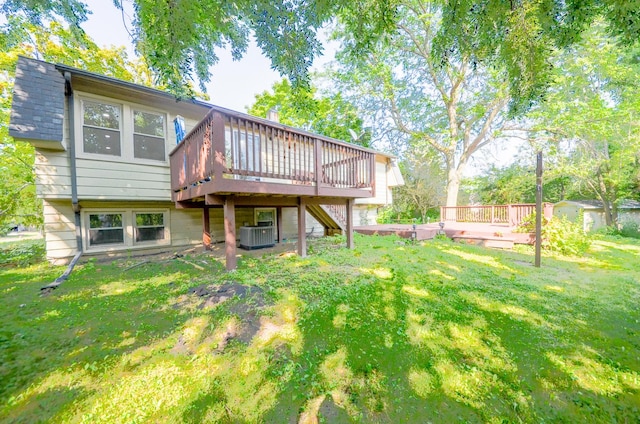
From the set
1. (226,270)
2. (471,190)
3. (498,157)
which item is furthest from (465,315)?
(471,190)

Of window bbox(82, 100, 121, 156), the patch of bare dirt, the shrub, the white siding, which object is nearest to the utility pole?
the shrub

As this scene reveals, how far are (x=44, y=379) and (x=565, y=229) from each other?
11.0 meters

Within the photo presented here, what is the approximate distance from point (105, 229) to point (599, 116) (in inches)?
815

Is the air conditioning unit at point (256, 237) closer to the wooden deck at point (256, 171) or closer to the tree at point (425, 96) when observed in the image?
the wooden deck at point (256, 171)

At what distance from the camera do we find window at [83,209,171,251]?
6387 mm

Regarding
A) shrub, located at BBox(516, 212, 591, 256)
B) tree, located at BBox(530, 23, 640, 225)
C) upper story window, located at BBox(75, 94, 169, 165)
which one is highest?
tree, located at BBox(530, 23, 640, 225)

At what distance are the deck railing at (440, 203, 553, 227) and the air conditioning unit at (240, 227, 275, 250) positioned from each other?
10.1 meters

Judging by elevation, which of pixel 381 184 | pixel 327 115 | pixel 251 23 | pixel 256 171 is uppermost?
pixel 327 115

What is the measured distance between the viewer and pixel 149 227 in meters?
7.23

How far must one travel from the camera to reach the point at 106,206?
6480mm

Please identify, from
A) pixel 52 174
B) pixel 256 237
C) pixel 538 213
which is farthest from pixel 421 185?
pixel 52 174

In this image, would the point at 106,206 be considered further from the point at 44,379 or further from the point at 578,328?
the point at 578,328

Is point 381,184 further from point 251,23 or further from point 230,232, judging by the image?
point 251,23

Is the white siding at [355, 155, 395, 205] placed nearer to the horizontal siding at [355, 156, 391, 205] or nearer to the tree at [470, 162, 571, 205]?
the horizontal siding at [355, 156, 391, 205]
